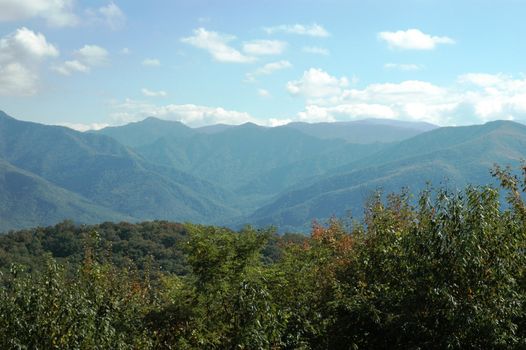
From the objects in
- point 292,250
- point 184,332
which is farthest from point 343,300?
point 292,250

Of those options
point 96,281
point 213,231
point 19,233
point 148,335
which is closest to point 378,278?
point 213,231

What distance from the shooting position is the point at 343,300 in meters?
20.2

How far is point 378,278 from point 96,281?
1302 centimetres

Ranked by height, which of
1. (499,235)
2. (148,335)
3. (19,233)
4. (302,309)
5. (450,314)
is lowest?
A: (19,233)

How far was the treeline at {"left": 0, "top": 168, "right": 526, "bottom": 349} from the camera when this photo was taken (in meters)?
16.2

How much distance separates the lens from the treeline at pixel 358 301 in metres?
16.2

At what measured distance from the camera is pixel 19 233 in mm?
134125

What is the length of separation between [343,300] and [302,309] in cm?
175

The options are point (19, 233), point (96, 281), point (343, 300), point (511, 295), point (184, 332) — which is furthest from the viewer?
point (19, 233)

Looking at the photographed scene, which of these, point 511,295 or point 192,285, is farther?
point 192,285

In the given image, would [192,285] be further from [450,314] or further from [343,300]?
[450,314]

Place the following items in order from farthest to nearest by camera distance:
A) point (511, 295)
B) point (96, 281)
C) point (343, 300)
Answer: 1. point (96, 281)
2. point (343, 300)
3. point (511, 295)

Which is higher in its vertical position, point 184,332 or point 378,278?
point 378,278

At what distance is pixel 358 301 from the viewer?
20.0 meters
